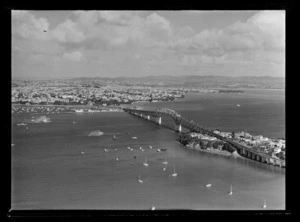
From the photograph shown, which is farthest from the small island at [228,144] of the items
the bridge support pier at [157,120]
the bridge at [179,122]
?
the bridge support pier at [157,120]

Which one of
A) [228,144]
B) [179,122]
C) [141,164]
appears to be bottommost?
[141,164]

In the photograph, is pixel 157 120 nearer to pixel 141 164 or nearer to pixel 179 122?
pixel 179 122

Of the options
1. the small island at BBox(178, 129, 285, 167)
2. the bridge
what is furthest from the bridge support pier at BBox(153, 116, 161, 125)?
the small island at BBox(178, 129, 285, 167)

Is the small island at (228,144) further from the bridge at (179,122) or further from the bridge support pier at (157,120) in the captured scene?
the bridge support pier at (157,120)

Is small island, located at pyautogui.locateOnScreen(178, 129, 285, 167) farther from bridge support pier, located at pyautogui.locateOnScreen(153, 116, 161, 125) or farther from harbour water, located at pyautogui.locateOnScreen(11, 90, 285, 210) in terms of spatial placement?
bridge support pier, located at pyautogui.locateOnScreen(153, 116, 161, 125)

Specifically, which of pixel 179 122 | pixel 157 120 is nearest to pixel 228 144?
pixel 179 122
